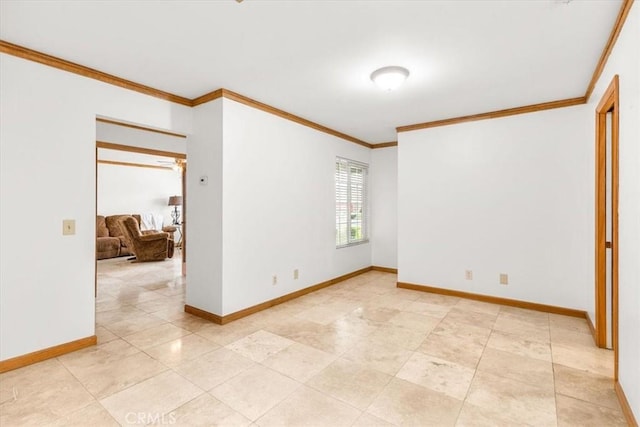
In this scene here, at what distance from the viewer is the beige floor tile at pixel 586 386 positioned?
206cm

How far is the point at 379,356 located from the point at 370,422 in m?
0.85

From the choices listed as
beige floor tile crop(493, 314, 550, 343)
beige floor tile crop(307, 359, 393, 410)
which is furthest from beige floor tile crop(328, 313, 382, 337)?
beige floor tile crop(493, 314, 550, 343)

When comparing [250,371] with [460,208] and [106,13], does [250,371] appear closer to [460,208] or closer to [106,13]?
[106,13]

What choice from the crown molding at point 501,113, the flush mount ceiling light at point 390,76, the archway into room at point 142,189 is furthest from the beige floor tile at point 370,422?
the archway into room at point 142,189

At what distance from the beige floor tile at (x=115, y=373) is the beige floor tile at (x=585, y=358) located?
329 centimetres

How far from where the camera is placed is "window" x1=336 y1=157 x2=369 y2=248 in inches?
212

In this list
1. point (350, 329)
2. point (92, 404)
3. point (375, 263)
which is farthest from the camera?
point (375, 263)

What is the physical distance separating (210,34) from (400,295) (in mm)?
3894

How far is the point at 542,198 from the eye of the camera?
3.81 meters

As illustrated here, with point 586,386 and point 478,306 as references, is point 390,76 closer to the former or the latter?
point 586,386

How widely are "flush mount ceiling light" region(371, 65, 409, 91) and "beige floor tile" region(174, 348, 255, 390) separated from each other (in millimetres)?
2744

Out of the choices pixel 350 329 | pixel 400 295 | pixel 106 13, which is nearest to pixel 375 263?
pixel 400 295

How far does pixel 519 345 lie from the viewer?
2885 millimetres

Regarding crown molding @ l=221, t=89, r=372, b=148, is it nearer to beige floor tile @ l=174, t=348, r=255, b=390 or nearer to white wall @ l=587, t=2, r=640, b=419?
beige floor tile @ l=174, t=348, r=255, b=390
